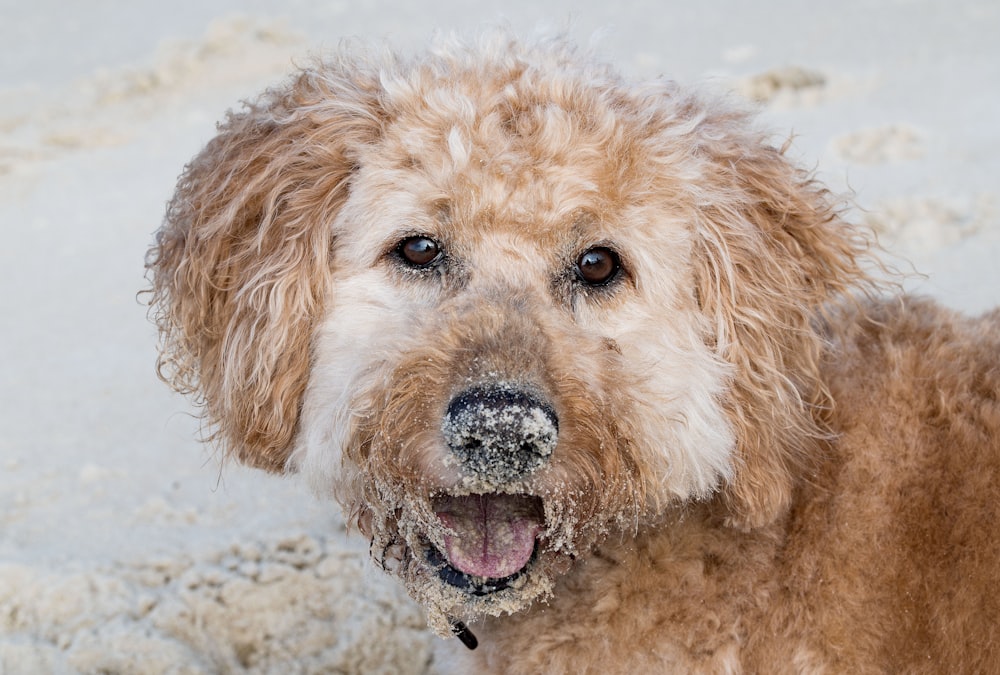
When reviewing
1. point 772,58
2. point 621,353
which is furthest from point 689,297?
point 772,58

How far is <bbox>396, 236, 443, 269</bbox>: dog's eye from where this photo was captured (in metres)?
2.86

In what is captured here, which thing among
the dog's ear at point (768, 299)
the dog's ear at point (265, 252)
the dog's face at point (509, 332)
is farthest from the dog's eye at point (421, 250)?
the dog's ear at point (768, 299)

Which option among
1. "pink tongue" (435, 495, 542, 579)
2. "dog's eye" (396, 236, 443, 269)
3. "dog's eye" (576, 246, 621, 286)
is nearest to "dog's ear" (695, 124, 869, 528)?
"dog's eye" (576, 246, 621, 286)

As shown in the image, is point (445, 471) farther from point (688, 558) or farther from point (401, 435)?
point (688, 558)

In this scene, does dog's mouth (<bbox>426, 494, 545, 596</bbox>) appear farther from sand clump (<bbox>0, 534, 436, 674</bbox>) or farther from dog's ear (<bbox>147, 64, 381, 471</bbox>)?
sand clump (<bbox>0, 534, 436, 674</bbox>)

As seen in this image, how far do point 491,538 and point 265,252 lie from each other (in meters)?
0.95

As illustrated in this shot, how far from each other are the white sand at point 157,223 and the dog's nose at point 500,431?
1.21 metres

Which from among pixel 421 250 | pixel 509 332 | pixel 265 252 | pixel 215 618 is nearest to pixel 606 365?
pixel 509 332

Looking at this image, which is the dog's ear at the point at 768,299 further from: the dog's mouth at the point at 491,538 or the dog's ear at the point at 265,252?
the dog's ear at the point at 265,252

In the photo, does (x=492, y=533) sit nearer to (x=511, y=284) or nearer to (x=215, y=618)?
(x=511, y=284)

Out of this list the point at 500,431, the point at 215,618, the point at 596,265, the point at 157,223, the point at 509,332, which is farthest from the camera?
the point at 157,223

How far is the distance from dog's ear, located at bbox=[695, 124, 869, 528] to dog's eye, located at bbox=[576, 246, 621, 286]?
0.75ft

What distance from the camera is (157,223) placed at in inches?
275

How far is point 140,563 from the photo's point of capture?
400 centimetres
